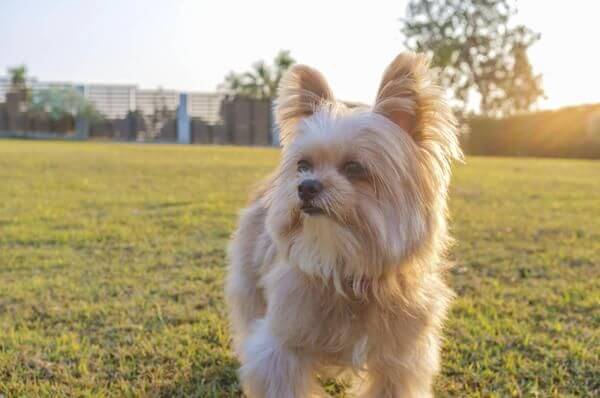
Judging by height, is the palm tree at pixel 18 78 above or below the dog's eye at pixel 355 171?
above

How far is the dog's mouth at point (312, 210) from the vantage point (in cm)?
238

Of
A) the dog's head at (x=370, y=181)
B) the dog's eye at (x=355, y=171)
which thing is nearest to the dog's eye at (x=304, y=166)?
the dog's head at (x=370, y=181)

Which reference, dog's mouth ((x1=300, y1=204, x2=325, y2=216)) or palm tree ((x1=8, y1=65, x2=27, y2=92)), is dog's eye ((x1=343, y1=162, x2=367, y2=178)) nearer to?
dog's mouth ((x1=300, y1=204, x2=325, y2=216))

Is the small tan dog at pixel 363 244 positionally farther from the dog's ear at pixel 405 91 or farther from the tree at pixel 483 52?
the tree at pixel 483 52

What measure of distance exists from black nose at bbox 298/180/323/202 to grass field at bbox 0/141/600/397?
1.22 meters

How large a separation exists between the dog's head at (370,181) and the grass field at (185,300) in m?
0.99

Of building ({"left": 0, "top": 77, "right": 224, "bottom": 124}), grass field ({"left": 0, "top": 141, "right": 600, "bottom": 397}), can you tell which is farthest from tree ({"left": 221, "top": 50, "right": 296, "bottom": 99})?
grass field ({"left": 0, "top": 141, "right": 600, "bottom": 397})

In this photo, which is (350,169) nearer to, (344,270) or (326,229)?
(326,229)

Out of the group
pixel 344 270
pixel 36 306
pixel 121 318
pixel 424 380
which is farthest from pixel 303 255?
pixel 36 306

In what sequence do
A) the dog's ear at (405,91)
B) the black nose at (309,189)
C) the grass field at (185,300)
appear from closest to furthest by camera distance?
the black nose at (309,189), the dog's ear at (405,91), the grass field at (185,300)

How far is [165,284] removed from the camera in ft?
15.3

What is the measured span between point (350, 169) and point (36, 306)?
267cm

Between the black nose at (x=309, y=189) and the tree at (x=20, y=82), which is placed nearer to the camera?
the black nose at (x=309, y=189)

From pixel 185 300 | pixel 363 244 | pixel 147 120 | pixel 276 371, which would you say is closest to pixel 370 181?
pixel 363 244
